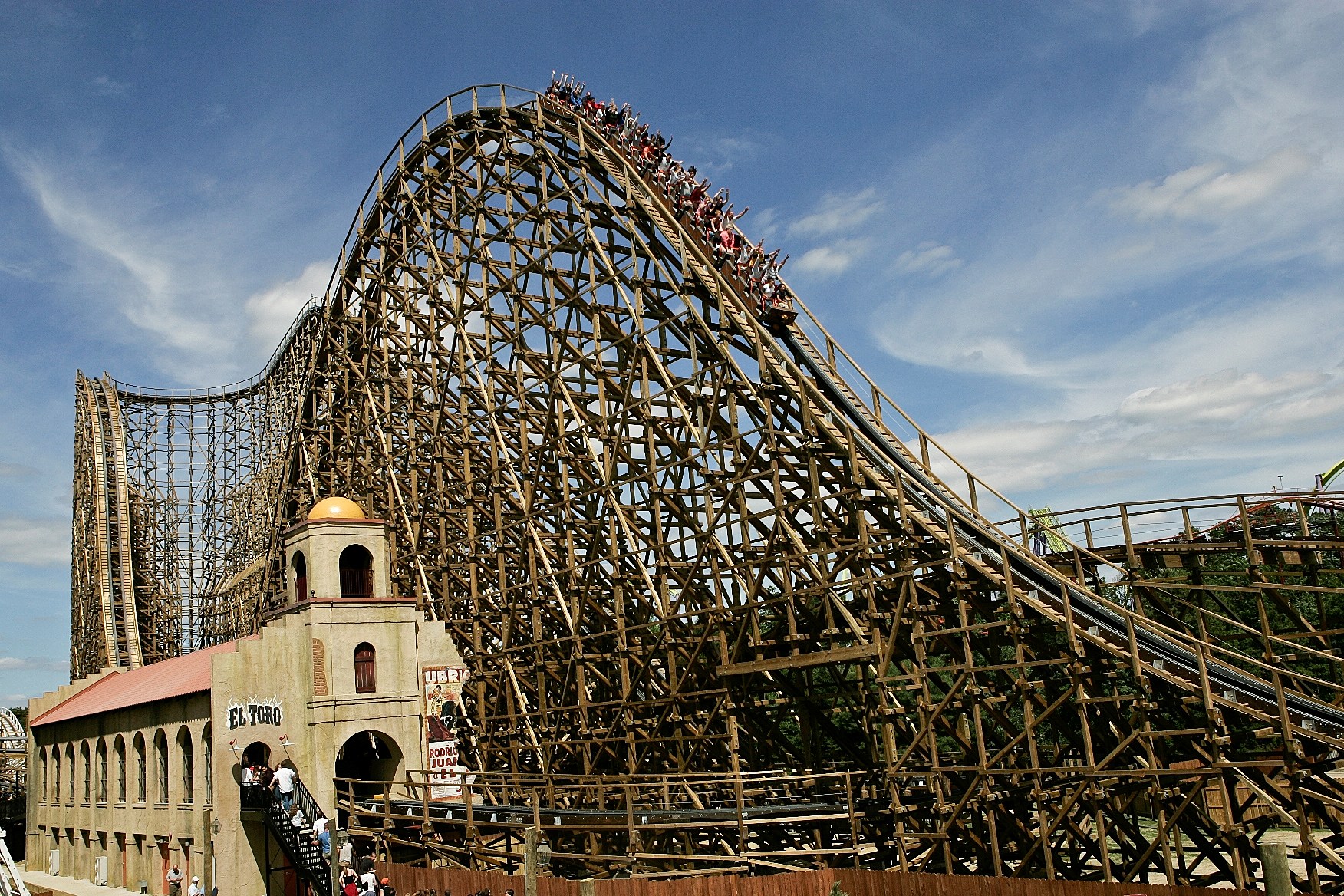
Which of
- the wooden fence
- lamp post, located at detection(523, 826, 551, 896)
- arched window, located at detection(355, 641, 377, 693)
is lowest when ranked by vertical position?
the wooden fence

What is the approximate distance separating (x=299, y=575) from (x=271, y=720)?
433 centimetres

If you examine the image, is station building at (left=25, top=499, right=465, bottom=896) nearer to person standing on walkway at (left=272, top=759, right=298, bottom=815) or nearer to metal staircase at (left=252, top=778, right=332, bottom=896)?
metal staircase at (left=252, top=778, right=332, bottom=896)

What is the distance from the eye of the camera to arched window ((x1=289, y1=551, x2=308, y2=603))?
25.7 meters

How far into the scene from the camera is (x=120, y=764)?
88.8 feet

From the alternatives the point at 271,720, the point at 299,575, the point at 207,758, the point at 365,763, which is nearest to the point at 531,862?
the point at 271,720

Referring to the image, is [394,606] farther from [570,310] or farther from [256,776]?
[570,310]

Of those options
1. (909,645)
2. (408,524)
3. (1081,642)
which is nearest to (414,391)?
(408,524)

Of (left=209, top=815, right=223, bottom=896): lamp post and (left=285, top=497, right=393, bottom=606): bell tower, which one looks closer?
(left=209, top=815, right=223, bottom=896): lamp post

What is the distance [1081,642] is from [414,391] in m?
18.0

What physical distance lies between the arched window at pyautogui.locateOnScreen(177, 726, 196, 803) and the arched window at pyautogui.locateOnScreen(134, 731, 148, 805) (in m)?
2.69

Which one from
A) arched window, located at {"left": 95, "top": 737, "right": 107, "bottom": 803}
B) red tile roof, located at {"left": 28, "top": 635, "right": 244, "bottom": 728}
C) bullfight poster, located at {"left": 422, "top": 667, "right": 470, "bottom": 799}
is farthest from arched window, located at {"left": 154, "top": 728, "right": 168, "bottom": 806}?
bullfight poster, located at {"left": 422, "top": 667, "right": 470, "bottom": 799}

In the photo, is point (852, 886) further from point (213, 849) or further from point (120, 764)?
point (120, 764)

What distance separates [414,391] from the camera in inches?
1121

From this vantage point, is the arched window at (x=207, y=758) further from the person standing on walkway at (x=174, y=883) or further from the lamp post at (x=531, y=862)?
the lamp post at (x=531, y=862)
